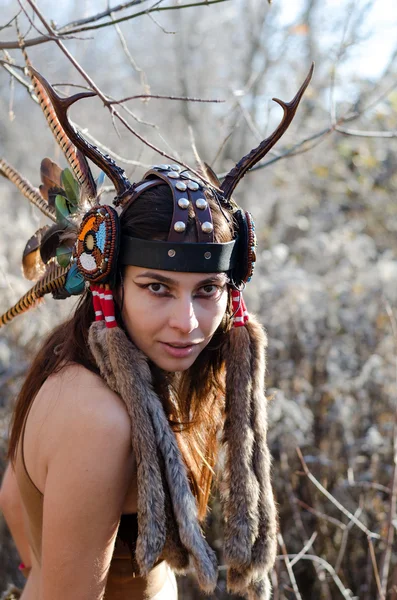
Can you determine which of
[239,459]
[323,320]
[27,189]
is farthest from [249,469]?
[323,320]

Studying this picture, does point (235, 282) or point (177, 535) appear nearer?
point (177, 535)

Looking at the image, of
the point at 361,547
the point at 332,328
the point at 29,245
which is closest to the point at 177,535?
the point at 29,245

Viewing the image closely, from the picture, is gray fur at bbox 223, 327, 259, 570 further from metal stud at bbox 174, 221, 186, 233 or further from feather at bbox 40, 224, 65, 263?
feather at bbox 40, 224, 65, 263

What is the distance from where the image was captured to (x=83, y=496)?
1488 mm

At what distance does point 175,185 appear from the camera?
1.74 meters

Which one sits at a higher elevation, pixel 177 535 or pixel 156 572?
pixel 177 535

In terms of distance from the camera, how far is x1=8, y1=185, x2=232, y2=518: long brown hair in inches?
68.4

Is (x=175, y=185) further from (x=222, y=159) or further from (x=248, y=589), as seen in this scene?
(x=222, y=159)

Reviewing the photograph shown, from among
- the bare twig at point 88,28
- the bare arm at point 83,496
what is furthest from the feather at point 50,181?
the bare arm at point 83,496

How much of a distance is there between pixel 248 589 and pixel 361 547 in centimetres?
196

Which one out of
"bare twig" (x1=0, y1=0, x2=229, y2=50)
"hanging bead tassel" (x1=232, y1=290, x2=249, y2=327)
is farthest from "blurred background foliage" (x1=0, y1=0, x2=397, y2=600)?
"hanging bead tassel" (x1=232, y1=290, x2=249, y2=327)

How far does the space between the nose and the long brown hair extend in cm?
17

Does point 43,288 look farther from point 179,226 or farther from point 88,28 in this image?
point 88,28

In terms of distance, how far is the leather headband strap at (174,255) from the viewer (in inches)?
65.9
